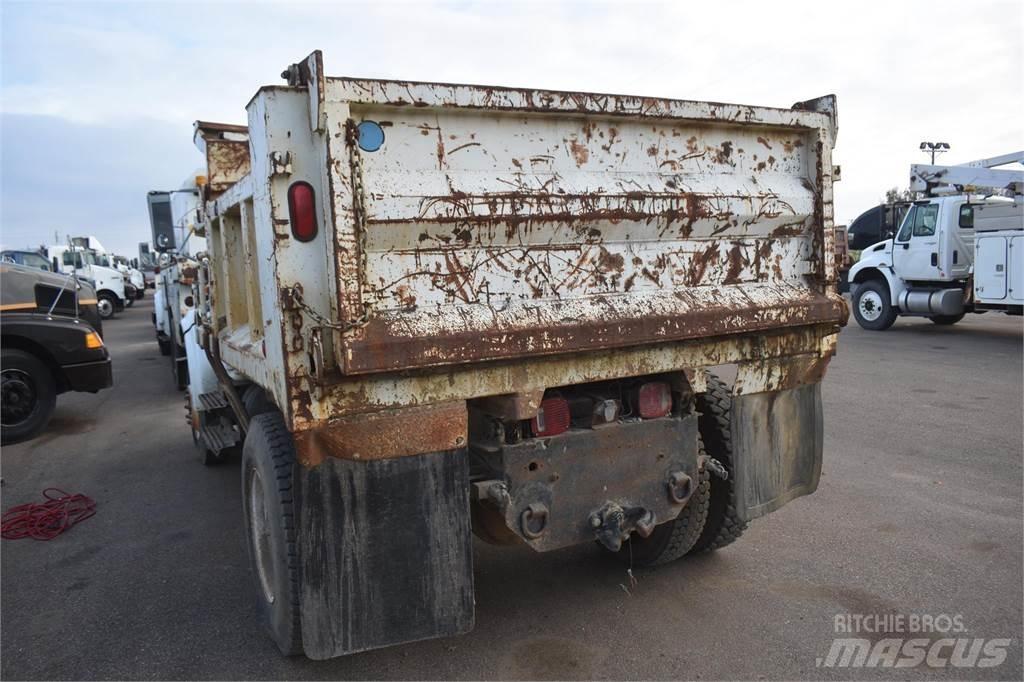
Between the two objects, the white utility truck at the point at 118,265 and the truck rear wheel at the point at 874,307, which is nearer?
the truck rear wheel at the point at 874,307

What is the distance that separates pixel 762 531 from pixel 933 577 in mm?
939

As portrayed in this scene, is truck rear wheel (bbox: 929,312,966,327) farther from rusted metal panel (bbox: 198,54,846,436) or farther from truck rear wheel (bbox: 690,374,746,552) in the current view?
rusted metal panel (bbox: 198,54,846,436)

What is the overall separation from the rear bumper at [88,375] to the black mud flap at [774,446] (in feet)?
23.8

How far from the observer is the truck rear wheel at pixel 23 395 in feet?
24.6

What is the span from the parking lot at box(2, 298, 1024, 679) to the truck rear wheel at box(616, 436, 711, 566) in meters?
0.13

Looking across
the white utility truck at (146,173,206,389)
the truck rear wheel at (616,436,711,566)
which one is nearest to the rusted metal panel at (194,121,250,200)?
the white utility truck at (146,173,206,389)

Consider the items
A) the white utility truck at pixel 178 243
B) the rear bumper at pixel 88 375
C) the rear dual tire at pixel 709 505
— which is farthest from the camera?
the rear bumper at pixel 88 375

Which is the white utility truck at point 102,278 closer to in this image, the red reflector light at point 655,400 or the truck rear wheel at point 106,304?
the truck rear wheel at point 106,304

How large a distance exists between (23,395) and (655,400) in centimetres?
722

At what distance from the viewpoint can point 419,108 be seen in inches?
103

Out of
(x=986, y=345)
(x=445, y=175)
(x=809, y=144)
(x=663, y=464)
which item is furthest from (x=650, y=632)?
(x=986, y=345)

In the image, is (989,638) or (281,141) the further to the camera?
(989,638)

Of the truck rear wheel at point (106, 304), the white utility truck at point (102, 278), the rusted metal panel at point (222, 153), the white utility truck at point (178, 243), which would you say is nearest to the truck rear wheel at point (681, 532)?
the rusted metal panel at point (222, 153)

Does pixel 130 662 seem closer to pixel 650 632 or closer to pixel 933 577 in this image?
pixel 650 632
